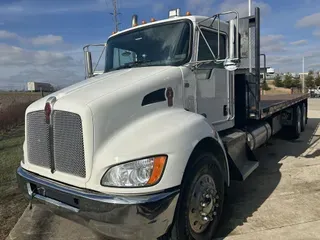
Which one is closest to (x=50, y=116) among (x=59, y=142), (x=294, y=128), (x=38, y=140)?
(x=59, y=142)

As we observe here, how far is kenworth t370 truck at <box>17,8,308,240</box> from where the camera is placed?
2660mm

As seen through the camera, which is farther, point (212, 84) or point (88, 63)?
point (88, 63)

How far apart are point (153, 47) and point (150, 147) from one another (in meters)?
1.86

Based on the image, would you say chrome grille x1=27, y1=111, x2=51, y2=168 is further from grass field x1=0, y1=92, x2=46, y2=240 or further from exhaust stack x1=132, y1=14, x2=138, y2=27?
exhaust stack x1=132, y1=14, x2=138, y2=27

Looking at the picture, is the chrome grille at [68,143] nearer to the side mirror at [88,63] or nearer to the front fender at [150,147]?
the front fender at [150,147]

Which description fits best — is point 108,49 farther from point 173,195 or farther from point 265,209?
point 265,209

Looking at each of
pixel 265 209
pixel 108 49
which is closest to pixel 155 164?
pixel 265 209

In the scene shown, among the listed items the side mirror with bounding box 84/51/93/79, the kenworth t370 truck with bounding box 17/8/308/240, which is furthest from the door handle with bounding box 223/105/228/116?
the side mirror with bounding box 84/51/93/79

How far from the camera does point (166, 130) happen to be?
9.60ft

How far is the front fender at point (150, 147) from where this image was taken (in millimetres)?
2670

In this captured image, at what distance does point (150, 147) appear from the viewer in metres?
2.71

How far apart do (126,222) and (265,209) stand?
8.12 feet

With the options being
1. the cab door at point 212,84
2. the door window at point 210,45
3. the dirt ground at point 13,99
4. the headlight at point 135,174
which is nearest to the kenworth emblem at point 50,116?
the headlight at point 135,174

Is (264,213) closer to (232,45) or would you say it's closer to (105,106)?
(232,45)
